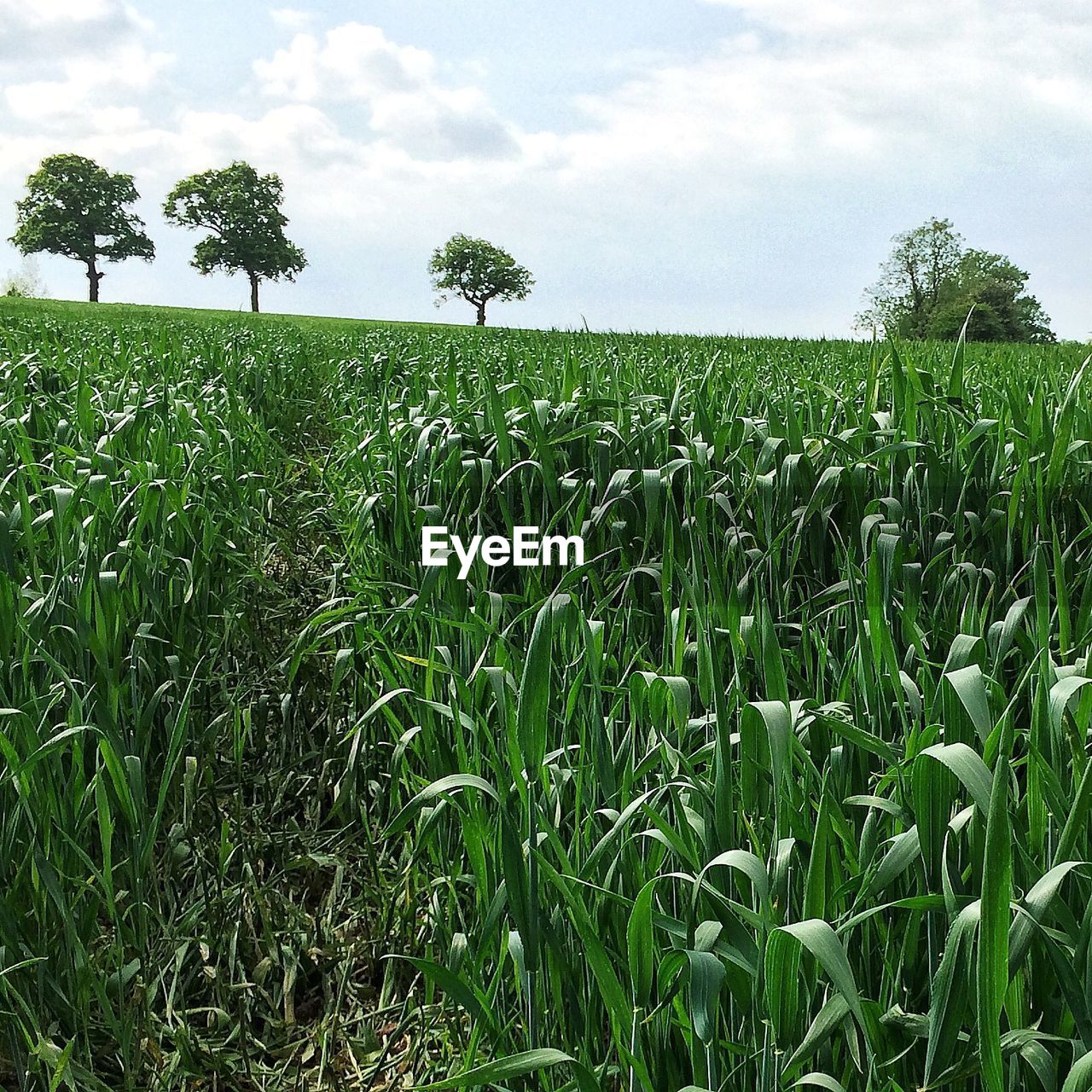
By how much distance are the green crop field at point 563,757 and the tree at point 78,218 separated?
4936 cm

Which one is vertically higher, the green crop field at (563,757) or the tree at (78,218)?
the tree at (78,218)

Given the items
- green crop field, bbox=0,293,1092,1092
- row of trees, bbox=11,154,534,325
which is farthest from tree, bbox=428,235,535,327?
green crop field, bbox=0,293,1092,1092

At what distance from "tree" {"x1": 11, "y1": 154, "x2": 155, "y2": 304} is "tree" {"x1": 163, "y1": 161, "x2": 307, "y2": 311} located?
108 inches

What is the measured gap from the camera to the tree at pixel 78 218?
4656 centimetres

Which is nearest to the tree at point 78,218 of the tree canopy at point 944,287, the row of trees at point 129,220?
the row of trees at point 129,220

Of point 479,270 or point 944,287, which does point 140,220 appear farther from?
point 944,287

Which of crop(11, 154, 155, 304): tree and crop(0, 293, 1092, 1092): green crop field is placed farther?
crop(11, 154, 155, 304): tree

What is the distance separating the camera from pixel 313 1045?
6.31 ft

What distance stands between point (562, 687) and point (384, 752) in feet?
2.86

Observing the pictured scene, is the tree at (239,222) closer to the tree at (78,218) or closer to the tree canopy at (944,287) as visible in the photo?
the tree at (78,218)

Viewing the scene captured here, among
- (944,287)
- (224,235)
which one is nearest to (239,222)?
(224,235)

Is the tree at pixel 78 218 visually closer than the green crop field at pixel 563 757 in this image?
No

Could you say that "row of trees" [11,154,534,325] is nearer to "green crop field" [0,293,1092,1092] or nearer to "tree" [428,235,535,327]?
"tree" [428,235,535,327]

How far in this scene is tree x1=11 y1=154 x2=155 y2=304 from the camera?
46562 millimetres
